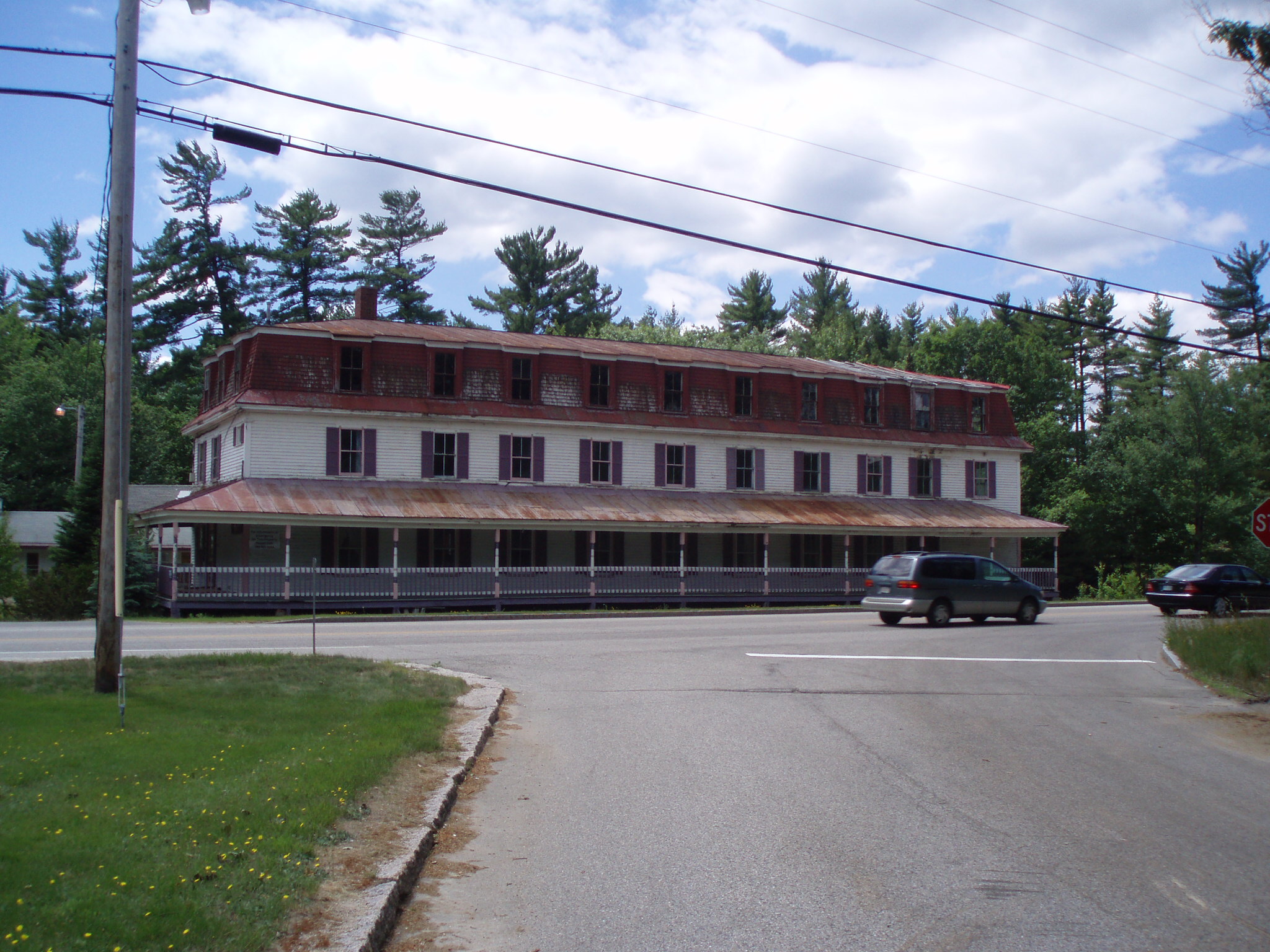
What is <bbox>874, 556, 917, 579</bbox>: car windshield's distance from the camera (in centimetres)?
2518

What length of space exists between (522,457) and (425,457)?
341cm

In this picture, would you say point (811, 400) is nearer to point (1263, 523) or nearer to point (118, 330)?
point (1263, 523)

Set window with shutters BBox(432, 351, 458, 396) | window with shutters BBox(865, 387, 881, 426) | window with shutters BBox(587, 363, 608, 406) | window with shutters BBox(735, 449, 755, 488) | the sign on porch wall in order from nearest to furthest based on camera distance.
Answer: the sign on porch wall < window with shutters BBox(432, 351, 458, 396) < window with shutters BBox(587, 363, 608, 406) < window with shutters BBox(735, 449, 755, 488) < window with shutters BBox(865, 387, 881, 426)

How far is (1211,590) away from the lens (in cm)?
2942

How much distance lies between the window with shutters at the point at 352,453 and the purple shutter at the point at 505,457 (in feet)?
14.8

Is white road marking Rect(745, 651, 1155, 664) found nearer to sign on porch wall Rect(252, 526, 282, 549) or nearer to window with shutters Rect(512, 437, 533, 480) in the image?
Answer: window with shutters Rect(512, 437, 533, 480)

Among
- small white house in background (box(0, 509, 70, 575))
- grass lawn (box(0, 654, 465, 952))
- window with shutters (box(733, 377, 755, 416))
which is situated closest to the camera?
grass lawn (box(0, 654, 465, 952))

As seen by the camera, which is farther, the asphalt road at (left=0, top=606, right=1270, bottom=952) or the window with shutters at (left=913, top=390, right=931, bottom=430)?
the window with shutters at (left=913, top=390, right=931, bottom=430)

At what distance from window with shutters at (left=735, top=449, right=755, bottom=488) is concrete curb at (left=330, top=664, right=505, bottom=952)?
99.2 ft

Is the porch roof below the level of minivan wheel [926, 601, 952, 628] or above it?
above

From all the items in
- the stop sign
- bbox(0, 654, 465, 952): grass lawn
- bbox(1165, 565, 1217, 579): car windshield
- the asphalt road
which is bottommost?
the asphalt road

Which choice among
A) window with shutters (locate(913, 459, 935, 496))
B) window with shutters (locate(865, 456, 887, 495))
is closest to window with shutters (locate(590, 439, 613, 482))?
window with shutters (locate(865, 456, 887, 495))

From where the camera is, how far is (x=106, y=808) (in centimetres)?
633

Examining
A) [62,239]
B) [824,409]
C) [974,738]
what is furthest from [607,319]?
[974,738]
